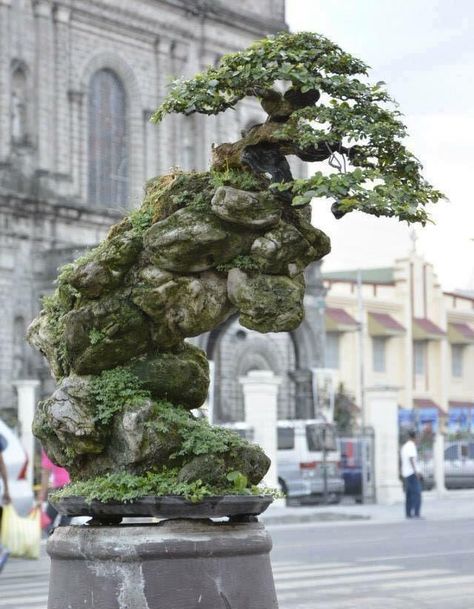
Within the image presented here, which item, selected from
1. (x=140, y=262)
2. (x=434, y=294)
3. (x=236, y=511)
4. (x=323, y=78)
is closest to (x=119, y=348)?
(x=140, y=262)

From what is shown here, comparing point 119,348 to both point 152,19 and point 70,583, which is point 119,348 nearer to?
point 70,583

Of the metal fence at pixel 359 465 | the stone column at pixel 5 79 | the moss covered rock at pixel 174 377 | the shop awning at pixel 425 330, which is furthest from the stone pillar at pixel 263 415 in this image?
the shop awning at pixel 425 330

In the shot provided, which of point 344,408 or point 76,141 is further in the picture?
point 344,408

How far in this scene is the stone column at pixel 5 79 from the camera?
40.6 m

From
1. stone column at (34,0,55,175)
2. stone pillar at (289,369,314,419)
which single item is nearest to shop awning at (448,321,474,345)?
stone pillar at (289,369,314,419)

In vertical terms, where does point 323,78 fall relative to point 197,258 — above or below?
above

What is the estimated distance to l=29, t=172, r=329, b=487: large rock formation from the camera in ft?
22.3

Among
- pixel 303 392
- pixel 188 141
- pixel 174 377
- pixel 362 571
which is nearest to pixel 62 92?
pixel 188 141

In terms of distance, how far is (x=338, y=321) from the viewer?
196 ft

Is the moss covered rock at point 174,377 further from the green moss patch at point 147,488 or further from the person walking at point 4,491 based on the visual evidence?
the person walking at point 4,491

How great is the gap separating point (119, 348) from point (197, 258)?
562mm

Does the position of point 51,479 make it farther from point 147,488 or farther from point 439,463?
point 439,463

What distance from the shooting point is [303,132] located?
6848 millimetres

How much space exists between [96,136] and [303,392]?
1016cm
